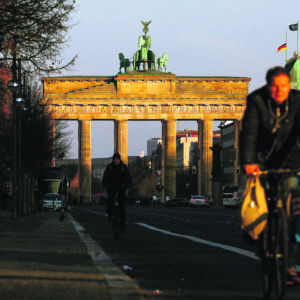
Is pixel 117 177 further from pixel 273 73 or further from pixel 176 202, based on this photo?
pixel 176 202

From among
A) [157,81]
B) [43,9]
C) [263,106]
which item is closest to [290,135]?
[263,106]

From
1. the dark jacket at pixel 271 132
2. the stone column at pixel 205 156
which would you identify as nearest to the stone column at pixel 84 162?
the stone column at pixel 205 156

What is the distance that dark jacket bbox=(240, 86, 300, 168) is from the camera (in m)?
7.99

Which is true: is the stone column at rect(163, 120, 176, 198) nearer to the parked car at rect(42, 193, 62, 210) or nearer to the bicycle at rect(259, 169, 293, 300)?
the parked car at rect(42, 193, 62, 210)

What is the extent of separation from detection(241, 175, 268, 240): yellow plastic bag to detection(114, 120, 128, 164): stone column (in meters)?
110

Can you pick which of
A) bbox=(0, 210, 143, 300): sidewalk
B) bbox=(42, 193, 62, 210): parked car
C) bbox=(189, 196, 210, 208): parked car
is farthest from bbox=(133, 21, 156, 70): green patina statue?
bbox=(0, 210, 143, 300): sidewalk

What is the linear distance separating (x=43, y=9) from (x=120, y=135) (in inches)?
3984

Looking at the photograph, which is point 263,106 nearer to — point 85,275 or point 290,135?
point 290,135

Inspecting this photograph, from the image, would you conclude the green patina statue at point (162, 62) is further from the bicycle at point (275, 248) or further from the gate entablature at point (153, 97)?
the bicycle at point (275, 248)

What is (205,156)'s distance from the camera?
400ft

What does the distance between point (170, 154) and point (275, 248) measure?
374 ft

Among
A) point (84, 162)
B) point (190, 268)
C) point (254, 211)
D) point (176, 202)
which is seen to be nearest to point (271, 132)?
point (254, 211)

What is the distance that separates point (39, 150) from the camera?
5191cm

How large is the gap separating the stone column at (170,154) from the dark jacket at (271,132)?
111323 millimetres
